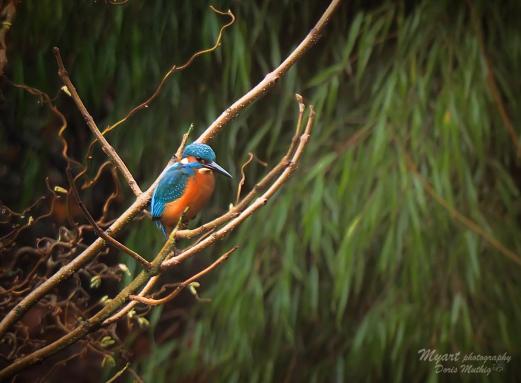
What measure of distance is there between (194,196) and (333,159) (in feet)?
5.09

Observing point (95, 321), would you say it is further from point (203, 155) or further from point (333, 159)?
point (333, 159)

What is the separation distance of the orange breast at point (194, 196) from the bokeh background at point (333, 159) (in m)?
1.37

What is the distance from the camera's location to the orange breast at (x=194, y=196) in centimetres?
142

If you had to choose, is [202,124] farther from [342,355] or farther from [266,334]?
[342,355]

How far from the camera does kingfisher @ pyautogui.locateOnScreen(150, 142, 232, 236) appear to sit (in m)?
1.41

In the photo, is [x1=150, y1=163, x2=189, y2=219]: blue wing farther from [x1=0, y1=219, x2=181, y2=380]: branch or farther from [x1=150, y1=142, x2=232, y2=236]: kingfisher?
[x1=0, y1=219, x2=181, y2=380]: branch

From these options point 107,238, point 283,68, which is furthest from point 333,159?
point 107,238

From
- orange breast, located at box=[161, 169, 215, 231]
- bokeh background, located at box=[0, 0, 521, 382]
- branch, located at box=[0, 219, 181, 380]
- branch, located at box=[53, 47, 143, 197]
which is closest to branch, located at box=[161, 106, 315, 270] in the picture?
branch, located at box=[0, 219, 181, 380]

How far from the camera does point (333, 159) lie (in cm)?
291

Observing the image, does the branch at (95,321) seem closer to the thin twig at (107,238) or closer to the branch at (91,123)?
the thin twig at (107,238)

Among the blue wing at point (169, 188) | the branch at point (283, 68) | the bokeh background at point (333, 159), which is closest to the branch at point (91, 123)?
the blue wing at point (169, 188)

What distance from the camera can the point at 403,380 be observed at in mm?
2896

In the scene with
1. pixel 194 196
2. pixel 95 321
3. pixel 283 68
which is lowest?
pixel 95 321

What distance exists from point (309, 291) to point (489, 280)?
0.76 m
